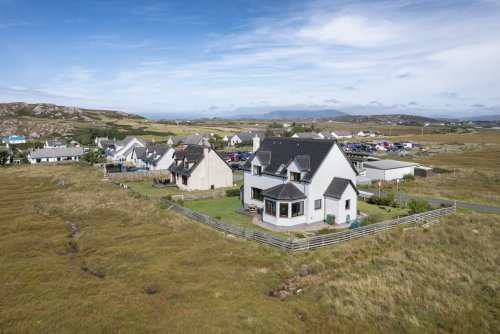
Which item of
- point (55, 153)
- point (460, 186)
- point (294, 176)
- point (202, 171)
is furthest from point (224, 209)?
point (55, 153)

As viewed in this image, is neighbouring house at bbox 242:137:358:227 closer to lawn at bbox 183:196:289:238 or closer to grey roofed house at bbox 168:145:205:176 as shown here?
lawn at bbox 183:196:289:238

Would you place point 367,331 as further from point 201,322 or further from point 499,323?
point 201,322

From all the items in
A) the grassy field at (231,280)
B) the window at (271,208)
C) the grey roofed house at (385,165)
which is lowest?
the grassy field at (231,280)

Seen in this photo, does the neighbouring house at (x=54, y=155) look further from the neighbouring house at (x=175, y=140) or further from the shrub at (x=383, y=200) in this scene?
the shrub at (x=383, y=200)

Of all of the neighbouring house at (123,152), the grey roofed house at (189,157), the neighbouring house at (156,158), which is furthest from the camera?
the neighbouring house at (123,152)

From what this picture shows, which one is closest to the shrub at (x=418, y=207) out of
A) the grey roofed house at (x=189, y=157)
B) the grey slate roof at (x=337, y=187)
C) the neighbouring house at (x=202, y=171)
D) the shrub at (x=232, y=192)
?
the grey slate roof at (x=337, y=187)

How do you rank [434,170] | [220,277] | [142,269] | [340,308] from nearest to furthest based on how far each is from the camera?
[340,308] < [220,277] < [142,269] < [434,170]

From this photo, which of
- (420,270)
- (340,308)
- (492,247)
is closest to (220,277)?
(340,308)

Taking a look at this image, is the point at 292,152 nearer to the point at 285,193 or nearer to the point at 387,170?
the point at 285,193
